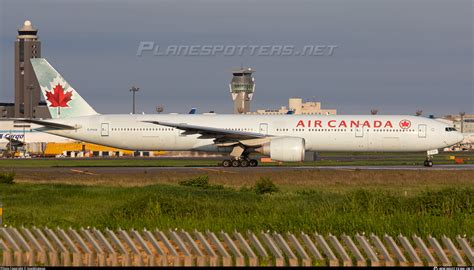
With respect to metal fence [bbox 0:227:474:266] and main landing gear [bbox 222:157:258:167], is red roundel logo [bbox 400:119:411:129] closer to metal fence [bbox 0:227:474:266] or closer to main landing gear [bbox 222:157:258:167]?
main landing gear [bbox 222:157:258:167]

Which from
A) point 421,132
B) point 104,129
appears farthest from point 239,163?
point 421,132

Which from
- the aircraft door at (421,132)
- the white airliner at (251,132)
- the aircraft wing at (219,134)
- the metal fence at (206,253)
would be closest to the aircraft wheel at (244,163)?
the white airliner at (251,132)

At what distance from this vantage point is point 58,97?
5431 centimetres

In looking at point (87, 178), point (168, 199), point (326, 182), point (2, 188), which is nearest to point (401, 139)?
point (326, 182)

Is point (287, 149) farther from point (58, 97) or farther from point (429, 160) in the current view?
point (58, 97)

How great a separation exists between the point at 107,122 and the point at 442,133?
834 inches

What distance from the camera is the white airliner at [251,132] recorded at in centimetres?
5134

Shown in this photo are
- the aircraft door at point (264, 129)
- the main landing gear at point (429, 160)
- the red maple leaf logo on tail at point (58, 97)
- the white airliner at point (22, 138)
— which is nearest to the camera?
the aircraft door at point (264, 129)

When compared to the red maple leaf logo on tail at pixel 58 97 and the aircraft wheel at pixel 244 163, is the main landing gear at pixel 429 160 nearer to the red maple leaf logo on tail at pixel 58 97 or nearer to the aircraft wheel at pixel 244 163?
the aircraft wheel at pixel 244 163

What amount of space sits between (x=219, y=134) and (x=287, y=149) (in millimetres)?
4569

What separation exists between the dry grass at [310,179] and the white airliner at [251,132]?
876 centimetres

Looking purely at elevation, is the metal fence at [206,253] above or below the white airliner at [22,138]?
below

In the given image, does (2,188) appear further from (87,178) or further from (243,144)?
(243,144)

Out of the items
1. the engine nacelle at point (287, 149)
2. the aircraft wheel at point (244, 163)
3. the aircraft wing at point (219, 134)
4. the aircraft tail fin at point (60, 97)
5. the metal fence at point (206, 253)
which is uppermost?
the aircraft tail fin at point (60, 97)
